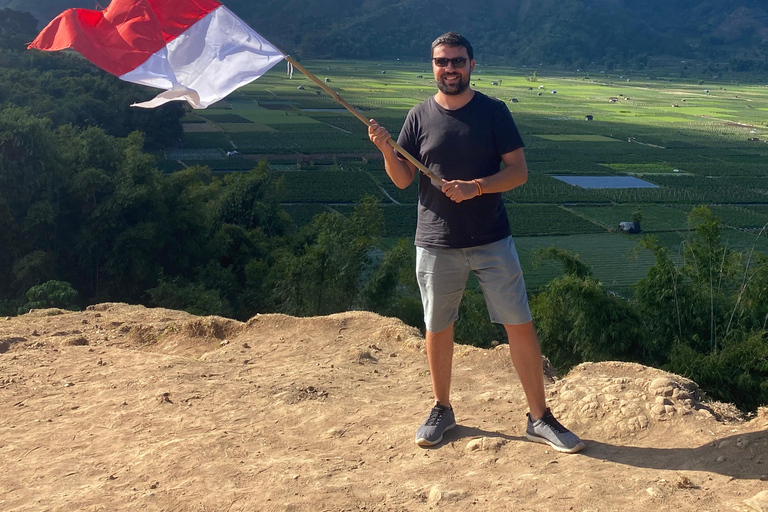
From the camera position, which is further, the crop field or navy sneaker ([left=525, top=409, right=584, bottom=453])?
the crop field

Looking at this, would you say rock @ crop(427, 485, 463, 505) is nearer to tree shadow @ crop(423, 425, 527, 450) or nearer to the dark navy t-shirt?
tree shadow @ crop(423, 425, 527, 450)

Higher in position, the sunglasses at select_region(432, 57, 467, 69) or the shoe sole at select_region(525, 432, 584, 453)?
the sunglasses at select_region(432, 57, 467, 69)

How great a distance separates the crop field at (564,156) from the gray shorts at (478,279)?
1360 cm

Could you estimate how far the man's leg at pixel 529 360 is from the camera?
5.05 m

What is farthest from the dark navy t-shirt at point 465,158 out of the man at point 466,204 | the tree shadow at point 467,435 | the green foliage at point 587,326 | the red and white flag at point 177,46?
the green foliage at point 587,326

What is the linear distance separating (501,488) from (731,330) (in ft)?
31.7

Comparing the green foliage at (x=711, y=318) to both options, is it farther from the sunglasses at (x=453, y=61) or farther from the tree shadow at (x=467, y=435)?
the sunglasses at (x=453, y=61)

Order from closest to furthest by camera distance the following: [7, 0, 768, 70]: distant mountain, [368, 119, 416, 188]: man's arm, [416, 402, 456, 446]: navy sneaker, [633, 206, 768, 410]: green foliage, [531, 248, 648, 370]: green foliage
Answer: [368, 119, 416, 188]: man's arm < [416, 402, 456, 446]: navy sneaker < [633, 206, 768, 410]: green foliage < [531, 248, 648, 370]: green foliage < [7, 0, 768, 70]: distant mountain

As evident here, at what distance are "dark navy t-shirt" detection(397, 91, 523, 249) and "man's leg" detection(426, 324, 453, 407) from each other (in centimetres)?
65

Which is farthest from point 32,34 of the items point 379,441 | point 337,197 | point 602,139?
point 379,441

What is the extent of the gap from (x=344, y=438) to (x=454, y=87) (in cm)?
249

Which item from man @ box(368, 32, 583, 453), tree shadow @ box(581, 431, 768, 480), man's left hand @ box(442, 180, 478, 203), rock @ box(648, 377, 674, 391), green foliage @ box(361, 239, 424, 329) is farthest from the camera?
green foliage @ box(361, 239, 424, 329)

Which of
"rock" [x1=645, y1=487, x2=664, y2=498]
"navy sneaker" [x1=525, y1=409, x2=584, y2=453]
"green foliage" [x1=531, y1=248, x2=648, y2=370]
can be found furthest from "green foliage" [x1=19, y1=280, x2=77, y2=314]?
"rock" [x1=645, y1=487, x2=664, y2=498]

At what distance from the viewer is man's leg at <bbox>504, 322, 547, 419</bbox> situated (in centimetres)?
505
